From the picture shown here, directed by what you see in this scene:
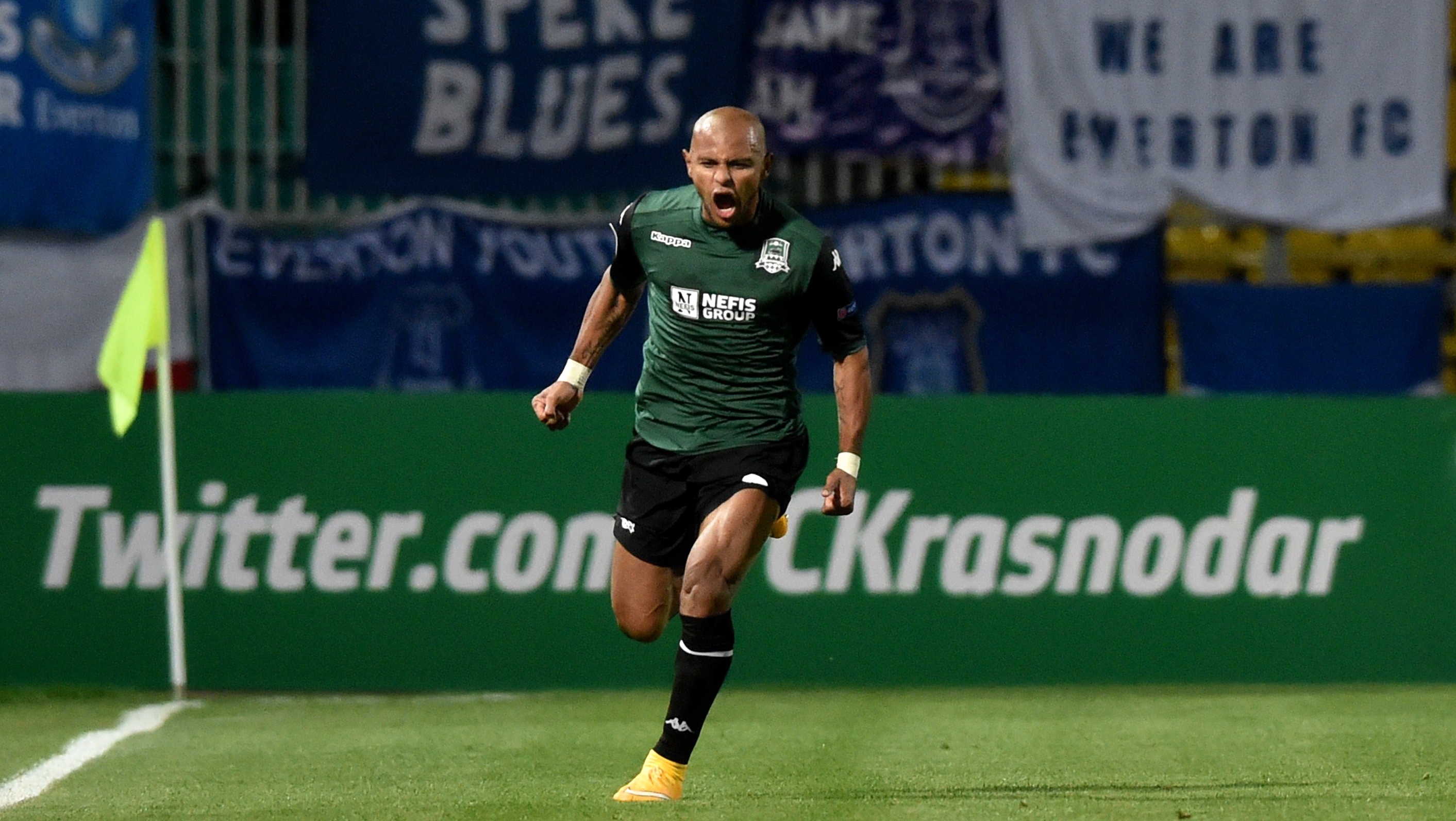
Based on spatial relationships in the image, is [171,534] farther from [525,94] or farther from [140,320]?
[525,94]

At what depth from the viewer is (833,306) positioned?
6629mm

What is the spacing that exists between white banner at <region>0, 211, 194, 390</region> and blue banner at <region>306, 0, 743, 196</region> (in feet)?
4.25

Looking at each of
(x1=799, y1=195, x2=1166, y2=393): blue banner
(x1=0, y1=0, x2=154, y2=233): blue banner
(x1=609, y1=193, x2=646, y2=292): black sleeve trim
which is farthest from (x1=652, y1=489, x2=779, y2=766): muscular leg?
(x1=0, y1=0, x2=154, y2=233): blue banner

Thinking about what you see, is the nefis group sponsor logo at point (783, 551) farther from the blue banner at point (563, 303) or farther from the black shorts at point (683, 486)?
the blue banner at point (563, 303)

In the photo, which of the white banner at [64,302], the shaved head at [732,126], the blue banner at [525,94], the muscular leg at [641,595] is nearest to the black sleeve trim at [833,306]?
the shaved head at [732,126]

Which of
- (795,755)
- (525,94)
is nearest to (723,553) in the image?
(795,755)

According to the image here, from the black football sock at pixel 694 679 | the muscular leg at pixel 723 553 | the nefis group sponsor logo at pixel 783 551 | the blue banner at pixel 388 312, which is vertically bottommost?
the blue banner at pixel 388 312

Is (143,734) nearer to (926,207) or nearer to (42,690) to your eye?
(42,690)

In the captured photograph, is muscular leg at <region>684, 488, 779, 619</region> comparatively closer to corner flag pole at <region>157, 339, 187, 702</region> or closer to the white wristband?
the white wristband

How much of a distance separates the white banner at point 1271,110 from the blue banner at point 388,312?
3.47 meters

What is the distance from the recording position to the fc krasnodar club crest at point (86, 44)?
15.0m

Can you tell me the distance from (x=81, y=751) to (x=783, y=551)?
12.2 feet

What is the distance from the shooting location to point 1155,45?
15.9m

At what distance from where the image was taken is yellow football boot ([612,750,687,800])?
627 centimetres
